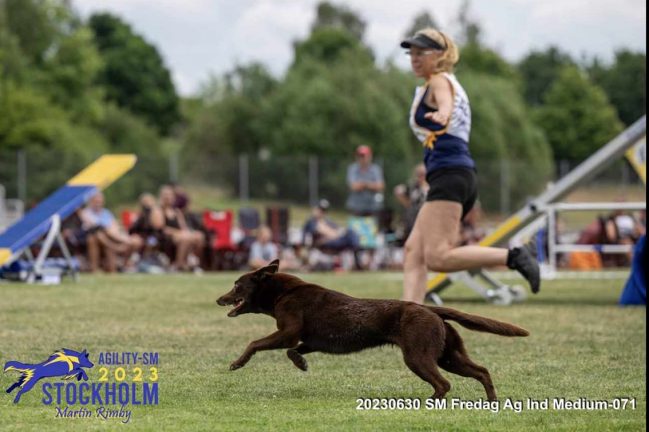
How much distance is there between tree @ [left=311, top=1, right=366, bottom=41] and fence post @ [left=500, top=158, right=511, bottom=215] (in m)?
58.9

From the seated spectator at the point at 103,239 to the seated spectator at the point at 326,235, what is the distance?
315cm

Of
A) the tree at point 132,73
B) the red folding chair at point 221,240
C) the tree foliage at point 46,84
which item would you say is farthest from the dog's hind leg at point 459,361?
the tree at point 132,73

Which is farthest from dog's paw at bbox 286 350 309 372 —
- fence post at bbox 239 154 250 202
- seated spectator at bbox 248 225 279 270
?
fence post at bbox 239 154 250 202

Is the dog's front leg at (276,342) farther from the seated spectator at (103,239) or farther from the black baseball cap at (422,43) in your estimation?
the seated spectator at (103,239)

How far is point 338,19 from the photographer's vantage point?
93688 millimetres

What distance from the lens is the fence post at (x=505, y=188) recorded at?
35.0 meters

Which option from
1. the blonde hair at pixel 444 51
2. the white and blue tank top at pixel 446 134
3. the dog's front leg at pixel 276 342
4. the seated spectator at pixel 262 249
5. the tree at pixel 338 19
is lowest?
the seated spectator at pixel 262 249

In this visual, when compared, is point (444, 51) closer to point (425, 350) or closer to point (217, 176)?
point (425, 350)

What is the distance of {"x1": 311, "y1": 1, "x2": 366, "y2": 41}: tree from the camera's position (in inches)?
3676

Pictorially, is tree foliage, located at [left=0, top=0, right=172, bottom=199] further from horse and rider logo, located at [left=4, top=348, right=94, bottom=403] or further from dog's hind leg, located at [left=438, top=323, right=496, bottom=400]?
dog's hind leg, located at [left=438, top=323, right=496, bottom=400]

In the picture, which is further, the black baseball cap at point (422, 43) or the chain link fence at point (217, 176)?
the chain link fence at point (217, 176)

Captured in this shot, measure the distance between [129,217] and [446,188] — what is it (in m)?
15.3

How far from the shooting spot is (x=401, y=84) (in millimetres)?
52688

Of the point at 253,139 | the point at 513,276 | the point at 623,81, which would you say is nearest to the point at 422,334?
the point at 513,276
